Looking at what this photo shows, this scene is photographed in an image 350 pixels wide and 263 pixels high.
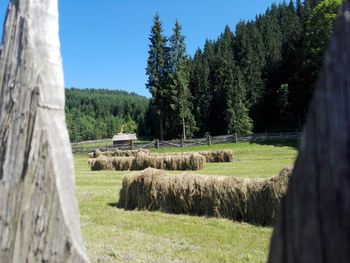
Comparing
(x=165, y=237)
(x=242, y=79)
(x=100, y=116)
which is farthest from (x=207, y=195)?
(x=100, y=116)

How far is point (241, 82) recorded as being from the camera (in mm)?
63938

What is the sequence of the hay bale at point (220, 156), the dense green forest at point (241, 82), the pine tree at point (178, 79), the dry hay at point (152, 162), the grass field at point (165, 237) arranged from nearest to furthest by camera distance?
the grass field at point (165, 237)
the dry hay at point (152, 162)
the hay bale at point (220, 156)
the dense green forest at point (241, 82)
the pine tree at point (178, 79)

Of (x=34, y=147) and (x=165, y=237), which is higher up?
(x=34, y=147)

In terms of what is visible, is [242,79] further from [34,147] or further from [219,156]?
[34,147]

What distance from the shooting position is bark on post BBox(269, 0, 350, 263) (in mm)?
687

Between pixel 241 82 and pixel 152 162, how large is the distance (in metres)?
38.0

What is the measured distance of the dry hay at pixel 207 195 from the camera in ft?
33.8

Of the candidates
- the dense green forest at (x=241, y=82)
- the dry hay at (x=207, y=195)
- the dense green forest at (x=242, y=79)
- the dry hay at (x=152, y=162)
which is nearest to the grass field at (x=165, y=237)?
the dry hay at (x=207, y=195)

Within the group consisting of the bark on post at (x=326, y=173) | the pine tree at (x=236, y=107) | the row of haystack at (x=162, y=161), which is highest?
the pine tree at (x=236, y=107)

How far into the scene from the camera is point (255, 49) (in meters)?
79.5

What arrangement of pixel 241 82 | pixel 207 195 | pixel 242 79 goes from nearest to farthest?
pixel 207 195 → pixel 241 82 → pixel 242 79

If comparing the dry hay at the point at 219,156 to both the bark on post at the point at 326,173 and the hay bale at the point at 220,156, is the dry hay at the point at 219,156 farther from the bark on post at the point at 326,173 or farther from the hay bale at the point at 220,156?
the bark on post at the point at 326,173

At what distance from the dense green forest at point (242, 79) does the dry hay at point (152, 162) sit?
2369 cm

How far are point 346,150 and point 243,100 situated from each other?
210 feet
